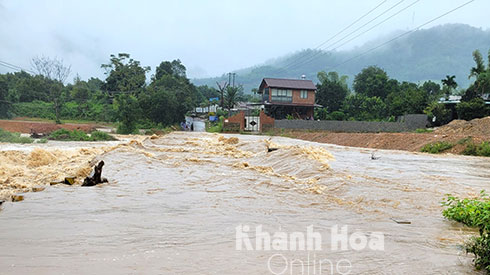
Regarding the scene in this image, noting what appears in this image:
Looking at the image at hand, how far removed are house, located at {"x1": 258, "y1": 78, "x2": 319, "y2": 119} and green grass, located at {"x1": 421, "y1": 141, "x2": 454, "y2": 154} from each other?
27618mm

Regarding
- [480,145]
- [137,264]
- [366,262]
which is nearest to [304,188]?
[366,262]

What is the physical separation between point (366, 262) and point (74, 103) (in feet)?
189

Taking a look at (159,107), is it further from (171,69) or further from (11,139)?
(171,69)

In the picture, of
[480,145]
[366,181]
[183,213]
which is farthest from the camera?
[480,145]

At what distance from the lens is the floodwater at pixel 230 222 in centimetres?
416

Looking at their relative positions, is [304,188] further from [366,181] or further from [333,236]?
[333,236]

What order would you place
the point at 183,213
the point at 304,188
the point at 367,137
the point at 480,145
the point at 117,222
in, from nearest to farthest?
1. the point at 117,222
2. the point at 183,213
3. the point at 304,188
4. the point at 480,145
5. the point at 367,137

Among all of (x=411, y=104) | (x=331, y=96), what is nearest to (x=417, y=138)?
(x=411, y=104)

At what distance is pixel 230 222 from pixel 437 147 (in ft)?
56.9

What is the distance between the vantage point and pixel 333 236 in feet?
17.2

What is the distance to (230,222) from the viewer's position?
5988 millimetres

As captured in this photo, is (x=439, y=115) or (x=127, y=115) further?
(x=127, y=115)

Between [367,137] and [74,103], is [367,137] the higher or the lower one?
the lower one

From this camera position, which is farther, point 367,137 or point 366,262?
point 367,137
